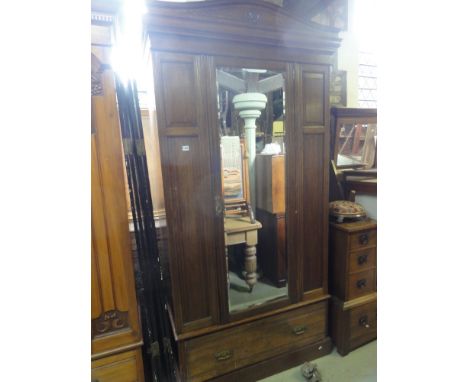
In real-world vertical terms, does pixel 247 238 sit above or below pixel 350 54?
below

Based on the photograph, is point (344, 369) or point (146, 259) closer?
point (146, 259)

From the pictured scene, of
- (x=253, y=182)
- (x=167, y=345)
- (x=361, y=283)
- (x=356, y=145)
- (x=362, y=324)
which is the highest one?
(x=356, y=145)

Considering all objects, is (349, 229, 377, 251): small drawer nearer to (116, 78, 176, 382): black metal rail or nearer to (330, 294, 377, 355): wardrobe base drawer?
(330, 294, 377, 355): wardrobe base drawer

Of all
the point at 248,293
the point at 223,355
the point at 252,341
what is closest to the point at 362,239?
the point at 248,293

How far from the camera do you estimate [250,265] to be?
60.8 inches

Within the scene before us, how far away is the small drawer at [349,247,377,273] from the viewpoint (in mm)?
1714

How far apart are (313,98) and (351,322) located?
1.42 metres

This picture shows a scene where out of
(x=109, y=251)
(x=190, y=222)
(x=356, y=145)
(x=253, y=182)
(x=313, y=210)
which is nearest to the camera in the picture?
(x=109, y=251)

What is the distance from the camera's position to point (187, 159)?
1.29 metres

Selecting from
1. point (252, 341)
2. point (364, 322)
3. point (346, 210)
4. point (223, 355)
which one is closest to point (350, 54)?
point (346, 210)

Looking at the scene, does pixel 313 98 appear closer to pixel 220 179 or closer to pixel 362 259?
pixel 220 179

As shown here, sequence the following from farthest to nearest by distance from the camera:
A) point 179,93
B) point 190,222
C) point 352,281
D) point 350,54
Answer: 1. point 350,54
2. point 352,281
3. point 190,222
4. point 179,93

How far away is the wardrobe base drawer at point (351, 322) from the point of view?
1723mm
